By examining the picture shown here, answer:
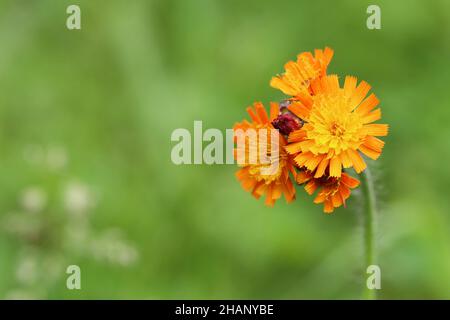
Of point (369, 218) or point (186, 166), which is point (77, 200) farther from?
point (369, 218)

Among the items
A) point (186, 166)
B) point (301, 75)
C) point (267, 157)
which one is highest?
point (186, 166)

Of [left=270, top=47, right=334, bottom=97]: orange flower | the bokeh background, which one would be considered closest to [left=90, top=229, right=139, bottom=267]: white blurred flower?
the bokeh background

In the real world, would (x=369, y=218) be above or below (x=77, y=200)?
below

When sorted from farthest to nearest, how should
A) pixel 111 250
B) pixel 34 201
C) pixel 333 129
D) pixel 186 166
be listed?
pixel 186 166 < pixel 34 201 < pixel 111 250 < pixel 333 129

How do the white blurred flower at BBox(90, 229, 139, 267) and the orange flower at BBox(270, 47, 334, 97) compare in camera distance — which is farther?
the white blurred flower at BBox(90, 229, 139, 267)

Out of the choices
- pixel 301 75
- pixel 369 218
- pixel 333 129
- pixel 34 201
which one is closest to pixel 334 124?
pixel 333 129

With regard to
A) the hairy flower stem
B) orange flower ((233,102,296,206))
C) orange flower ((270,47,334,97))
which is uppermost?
orange flower ((270,47,334,97))

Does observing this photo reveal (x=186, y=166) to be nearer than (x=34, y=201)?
No

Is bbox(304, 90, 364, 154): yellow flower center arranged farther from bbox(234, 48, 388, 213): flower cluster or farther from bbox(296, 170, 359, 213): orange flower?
bbox(296, 170, 359, 213): orange flower
